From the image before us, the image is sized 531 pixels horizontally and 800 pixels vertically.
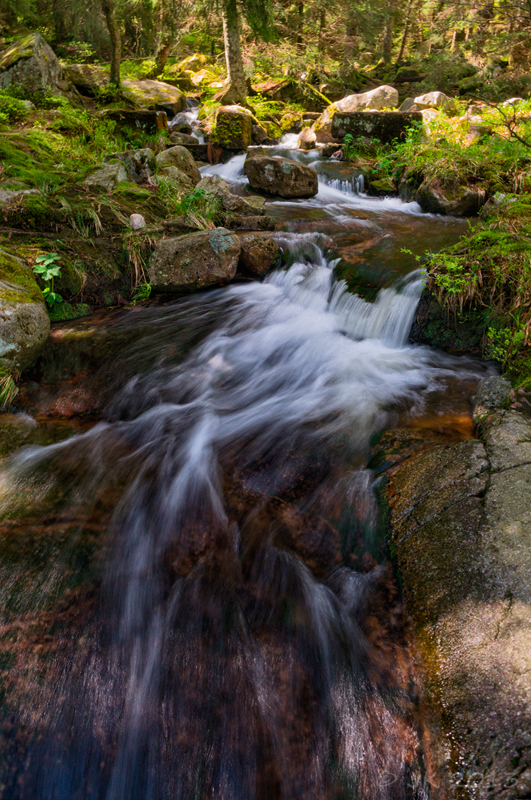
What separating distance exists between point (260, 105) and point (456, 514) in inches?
714

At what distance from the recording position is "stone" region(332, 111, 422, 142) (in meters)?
11.2

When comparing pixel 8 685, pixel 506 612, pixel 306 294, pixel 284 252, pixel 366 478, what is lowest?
pixel 8 685

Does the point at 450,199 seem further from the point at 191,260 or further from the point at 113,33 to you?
the point at 113,33

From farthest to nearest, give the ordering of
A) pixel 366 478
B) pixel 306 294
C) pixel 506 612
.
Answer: pixel 306 294, pixel 366 478, pixel 506 612

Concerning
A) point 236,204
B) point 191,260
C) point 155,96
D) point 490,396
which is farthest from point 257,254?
point 155,96

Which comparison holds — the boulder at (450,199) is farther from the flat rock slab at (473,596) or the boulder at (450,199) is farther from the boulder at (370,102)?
the boulder at (370,102)

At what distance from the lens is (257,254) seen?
5.77 m

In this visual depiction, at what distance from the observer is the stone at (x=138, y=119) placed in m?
9.16

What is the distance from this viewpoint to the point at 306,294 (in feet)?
18.3

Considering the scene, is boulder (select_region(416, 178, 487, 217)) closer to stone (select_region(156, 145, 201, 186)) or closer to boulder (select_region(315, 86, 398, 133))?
stone (select_region(156, 145, 201, 186))

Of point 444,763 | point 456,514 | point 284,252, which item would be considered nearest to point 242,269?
point 284,252

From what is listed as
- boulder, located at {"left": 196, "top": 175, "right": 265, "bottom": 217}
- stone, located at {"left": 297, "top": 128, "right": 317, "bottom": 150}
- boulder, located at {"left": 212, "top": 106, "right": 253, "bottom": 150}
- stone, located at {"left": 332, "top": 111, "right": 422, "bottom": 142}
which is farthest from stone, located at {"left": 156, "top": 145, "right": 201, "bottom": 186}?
stone, located at {"left": 332, "top": 111, "right": 422, "bottom": 142}

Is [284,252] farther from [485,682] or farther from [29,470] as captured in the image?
[485,682]

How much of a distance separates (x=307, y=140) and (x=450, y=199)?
22.8 ft
